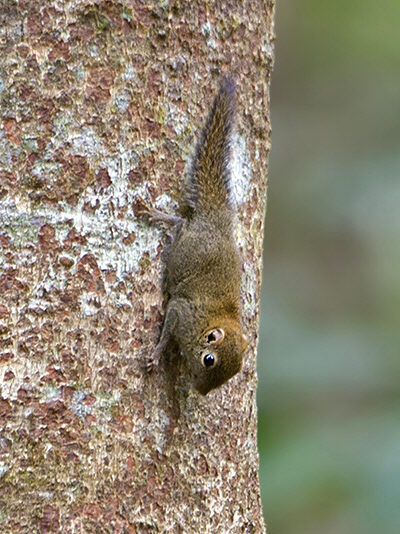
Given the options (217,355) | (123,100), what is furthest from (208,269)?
(123,100)

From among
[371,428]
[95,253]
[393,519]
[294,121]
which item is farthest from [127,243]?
[294,121]

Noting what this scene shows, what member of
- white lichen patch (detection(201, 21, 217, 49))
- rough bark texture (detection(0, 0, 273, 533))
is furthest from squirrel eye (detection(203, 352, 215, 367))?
white lichen patch (detection(201, 21, 217, 49))

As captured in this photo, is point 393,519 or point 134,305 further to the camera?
point 393,519

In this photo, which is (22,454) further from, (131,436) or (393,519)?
(393,519)

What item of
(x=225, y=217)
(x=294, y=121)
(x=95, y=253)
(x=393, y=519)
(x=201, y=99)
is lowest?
(x=393, y=519)

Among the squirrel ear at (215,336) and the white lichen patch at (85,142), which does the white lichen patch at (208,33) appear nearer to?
the white lichen patch at (85,142)

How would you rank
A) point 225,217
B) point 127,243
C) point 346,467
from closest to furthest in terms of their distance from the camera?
point 127,243
point 225,217
point 346,467

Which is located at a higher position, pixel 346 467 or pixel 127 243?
pixel 127 243

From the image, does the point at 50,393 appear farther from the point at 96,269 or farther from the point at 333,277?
the point at 333,277
